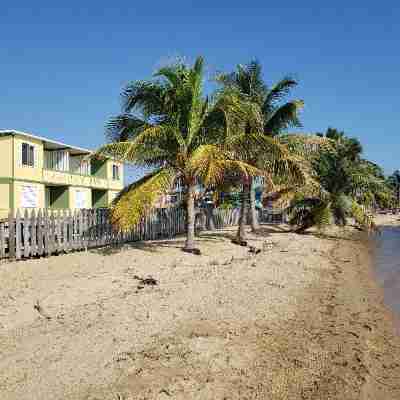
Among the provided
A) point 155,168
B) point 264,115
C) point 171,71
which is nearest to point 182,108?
point 171,71

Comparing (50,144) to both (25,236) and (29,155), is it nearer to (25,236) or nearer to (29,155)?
(29,155)

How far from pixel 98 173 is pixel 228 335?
31.7 meters

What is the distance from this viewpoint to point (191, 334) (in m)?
4.97

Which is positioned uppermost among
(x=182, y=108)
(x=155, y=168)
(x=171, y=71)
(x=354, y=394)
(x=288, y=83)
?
(x=288, y=83)

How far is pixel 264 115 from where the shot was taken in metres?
17.8

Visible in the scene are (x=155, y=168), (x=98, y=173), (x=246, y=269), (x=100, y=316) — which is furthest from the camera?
(x=98, y=173)

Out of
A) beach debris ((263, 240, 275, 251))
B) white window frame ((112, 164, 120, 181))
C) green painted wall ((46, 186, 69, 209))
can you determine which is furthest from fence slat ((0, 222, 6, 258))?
white window frame ((112, 164, 120, 181))

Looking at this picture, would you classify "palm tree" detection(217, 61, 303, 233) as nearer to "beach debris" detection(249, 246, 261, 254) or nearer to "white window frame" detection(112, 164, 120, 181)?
"beach debris" detection(249, 246, 261, 254)

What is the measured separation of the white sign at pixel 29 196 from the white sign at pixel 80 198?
454cm

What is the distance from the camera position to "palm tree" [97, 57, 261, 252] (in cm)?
1077

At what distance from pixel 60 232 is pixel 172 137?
443 centimetres

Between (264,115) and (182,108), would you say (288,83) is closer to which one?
(264,115)

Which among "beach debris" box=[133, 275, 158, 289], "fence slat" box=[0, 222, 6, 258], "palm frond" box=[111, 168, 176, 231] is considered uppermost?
"palm frond" box=[111, 168, 176, 231]

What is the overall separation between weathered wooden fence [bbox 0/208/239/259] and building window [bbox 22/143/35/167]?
12.8m
